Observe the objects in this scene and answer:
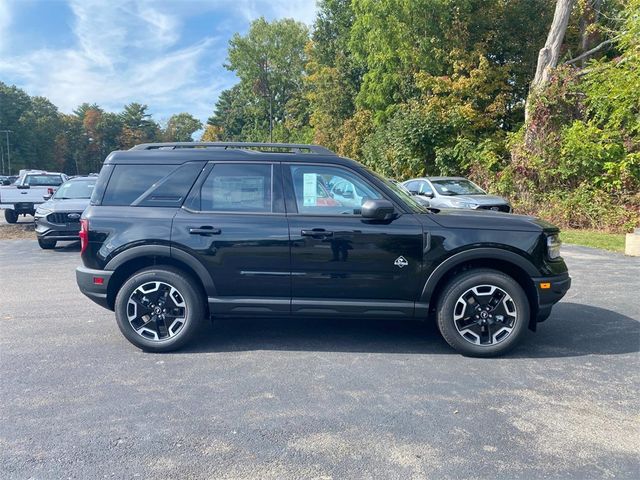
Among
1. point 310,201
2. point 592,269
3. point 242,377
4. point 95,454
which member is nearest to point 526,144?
point 592,269

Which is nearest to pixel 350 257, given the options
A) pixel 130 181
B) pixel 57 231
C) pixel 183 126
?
pixel 130 181

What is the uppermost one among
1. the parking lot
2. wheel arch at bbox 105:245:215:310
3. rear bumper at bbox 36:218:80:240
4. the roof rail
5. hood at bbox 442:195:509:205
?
the roof rail

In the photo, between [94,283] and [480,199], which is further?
[480,199]

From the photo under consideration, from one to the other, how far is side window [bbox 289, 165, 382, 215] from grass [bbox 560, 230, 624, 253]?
27.6ft

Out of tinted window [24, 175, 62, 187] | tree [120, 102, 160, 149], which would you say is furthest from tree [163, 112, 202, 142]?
tinted window [24, 175, 62, 187]

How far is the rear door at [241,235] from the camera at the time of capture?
4215 mm

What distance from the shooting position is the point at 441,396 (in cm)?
348

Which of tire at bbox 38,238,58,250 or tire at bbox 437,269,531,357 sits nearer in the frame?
tire at bbox 437,269,531,357

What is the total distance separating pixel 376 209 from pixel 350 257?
0.50 m

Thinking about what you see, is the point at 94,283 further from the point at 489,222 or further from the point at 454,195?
the point at 454,195

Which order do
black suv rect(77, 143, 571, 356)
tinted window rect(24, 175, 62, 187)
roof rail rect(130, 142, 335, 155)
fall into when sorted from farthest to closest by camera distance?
tinted window rect(24, 175, 62, 187) → roof rail rect(130, 142, 335, 155) → black suv rect(77, 143, 571, 356)

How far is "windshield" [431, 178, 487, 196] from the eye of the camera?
1423 centimetres

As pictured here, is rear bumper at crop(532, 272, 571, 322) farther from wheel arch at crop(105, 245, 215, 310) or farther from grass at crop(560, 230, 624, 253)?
grass at crop(560, 230, 624, 253)

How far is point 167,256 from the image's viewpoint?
4285 millimetres
